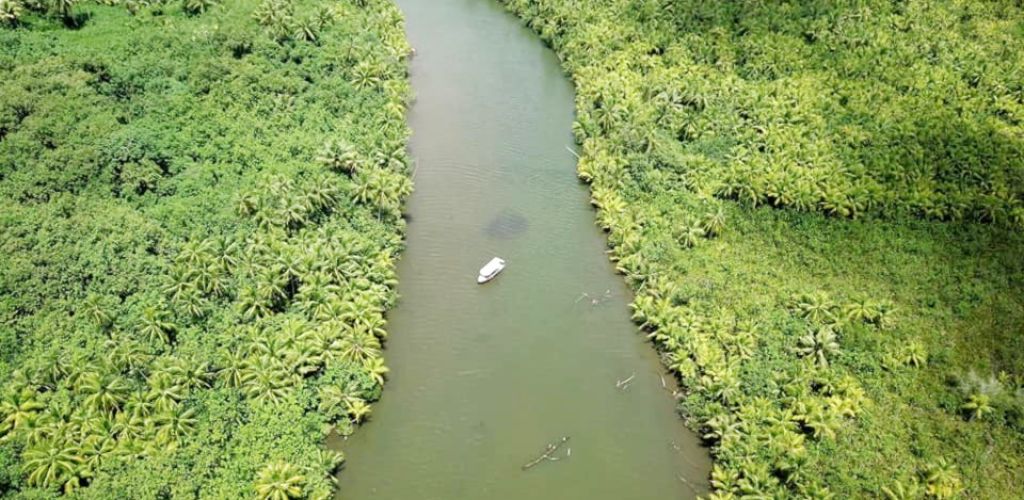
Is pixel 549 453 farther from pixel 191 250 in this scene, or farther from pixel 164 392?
pixel 191 250

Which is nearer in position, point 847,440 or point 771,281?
point 847,440

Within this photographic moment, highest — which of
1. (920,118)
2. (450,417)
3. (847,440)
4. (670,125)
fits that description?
(920,118)

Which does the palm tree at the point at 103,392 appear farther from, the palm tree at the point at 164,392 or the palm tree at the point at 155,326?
the palm tree at the point at 155,326

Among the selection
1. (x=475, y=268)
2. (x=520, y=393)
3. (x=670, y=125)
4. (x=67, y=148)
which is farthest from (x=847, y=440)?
(x=67, y=148)

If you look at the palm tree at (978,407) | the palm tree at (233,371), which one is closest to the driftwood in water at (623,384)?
the palm tree at (978,407)

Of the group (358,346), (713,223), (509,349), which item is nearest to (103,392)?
(358,346)

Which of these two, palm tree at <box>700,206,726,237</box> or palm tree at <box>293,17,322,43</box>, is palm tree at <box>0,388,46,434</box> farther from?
palm tree at <box>293,17,322,43</box>

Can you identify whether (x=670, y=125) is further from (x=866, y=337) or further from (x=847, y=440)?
(x=847, y=440)
